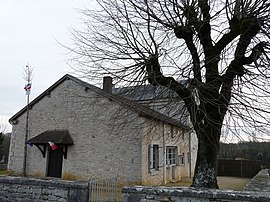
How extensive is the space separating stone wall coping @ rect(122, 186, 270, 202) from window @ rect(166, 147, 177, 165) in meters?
11.8

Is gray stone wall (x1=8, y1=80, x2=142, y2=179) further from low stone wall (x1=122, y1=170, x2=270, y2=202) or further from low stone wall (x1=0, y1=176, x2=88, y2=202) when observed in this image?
low stone wall (x1=122, y1=170, x2=270, y2=202)

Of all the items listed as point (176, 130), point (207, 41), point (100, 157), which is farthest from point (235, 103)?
point (176, 130)

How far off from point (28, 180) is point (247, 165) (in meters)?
21.8

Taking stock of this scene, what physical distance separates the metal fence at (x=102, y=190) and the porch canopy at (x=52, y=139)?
287 inches

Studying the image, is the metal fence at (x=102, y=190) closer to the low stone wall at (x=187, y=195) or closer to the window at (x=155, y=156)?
the low stone wall at (x=187, y=195)

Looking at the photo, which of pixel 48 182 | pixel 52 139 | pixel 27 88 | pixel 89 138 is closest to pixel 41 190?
pixel 48 182

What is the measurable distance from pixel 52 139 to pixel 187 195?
11.2 meters

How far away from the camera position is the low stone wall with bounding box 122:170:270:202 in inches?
177

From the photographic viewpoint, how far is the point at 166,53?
7.64 meters

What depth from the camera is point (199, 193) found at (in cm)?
477

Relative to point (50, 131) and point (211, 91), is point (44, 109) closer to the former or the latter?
point (50, 131)

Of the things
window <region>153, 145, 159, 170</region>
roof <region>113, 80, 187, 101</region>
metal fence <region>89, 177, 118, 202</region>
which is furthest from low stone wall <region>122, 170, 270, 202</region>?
window <region>153, 145, 159, 170</region>

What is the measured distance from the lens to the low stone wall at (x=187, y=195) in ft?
14.7

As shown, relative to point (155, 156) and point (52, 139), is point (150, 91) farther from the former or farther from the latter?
point (52, 139)
